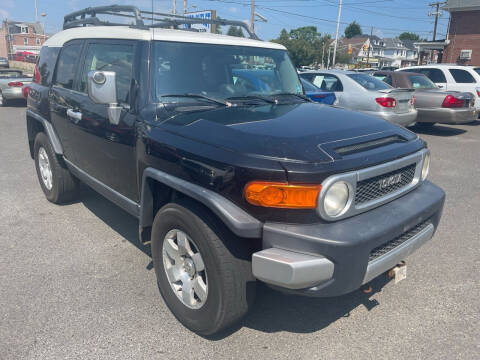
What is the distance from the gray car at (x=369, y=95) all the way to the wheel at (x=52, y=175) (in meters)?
6.02

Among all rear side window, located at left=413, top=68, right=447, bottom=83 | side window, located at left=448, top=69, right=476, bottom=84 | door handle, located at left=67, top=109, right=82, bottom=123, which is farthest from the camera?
rear side window, located at left=413, top=68, right=447, bottom=83

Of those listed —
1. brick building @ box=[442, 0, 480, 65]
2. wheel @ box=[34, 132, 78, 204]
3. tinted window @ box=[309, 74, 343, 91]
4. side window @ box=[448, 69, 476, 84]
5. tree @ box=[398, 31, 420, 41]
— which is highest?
tree @ box=[398, 31, 420, 41]

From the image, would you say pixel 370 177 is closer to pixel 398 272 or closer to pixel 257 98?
pixel 398 272

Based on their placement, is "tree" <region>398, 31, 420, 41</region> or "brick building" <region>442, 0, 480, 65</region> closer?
"brick building" <region>442, 0, 480, 65</region>

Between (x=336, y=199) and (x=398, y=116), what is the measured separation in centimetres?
716

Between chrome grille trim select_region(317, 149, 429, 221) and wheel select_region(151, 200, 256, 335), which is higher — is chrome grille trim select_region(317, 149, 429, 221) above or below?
above

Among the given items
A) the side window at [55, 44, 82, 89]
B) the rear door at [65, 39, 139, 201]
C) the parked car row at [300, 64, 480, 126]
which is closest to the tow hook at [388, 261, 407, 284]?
the rear door at [65, 39, 139, 201]

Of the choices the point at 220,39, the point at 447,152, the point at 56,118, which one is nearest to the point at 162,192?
the point at 220,39

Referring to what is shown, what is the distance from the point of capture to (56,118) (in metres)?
4.43

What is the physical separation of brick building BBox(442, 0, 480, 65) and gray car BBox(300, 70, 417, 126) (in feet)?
84.6

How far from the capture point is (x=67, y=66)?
170 inches

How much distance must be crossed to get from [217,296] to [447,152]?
7.54 metres

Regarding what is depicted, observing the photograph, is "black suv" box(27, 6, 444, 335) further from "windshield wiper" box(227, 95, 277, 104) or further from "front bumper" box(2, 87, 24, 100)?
"front bumper" box(2, 87, 24, 100)

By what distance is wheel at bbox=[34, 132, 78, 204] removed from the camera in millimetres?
4641
